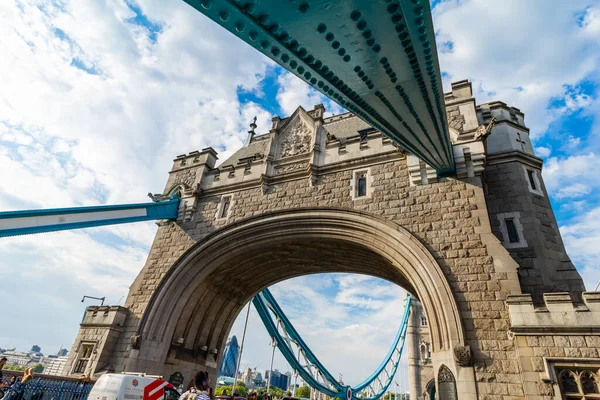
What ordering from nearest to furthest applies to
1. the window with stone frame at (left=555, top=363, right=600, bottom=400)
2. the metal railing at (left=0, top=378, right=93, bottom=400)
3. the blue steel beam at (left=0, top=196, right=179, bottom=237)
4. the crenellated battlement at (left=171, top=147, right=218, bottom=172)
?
the window with stone frame at (left=555, top=363, right=600, bottom=400) < the metal railing at (left=0, top=378, right=93, bottom=400) < the blue steel beam at (left=0, top=196, right=179, bottom=237) < the crenellated battlement at (left=171, top=147, right=218, bottom=172)

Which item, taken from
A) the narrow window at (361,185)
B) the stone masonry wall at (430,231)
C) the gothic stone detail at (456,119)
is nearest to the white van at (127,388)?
the stone masonry wall at (430,231)

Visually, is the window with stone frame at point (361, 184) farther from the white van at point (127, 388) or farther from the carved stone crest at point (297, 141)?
the white van at point (127, 388)

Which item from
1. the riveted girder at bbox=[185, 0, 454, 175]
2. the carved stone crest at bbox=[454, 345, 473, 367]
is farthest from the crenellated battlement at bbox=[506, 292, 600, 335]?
the riveted girder at bbox=[185, 0, 454, 175]

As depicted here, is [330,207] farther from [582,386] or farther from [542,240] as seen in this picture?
[582,386]

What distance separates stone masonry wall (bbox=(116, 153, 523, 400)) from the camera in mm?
6395

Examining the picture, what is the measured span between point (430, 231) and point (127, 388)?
7.03 meters

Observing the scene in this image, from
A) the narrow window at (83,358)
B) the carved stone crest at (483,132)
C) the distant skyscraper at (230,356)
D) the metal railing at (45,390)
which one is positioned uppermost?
the distant skyscraper at (230,356)

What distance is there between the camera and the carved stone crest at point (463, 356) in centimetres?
631

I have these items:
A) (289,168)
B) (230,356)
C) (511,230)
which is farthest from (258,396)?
(230,356)

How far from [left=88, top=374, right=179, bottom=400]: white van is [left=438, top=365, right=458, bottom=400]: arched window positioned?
5.41 m

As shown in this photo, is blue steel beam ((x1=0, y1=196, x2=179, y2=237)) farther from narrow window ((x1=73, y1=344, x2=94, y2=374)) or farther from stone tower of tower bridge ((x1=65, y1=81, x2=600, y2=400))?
narrow window ((x1=73, y1=344, x2=94, y2=374))

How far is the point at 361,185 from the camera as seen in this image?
9961 millimetres

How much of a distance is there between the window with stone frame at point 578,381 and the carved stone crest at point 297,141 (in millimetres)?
8513

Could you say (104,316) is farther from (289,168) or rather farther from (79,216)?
(289,168)
